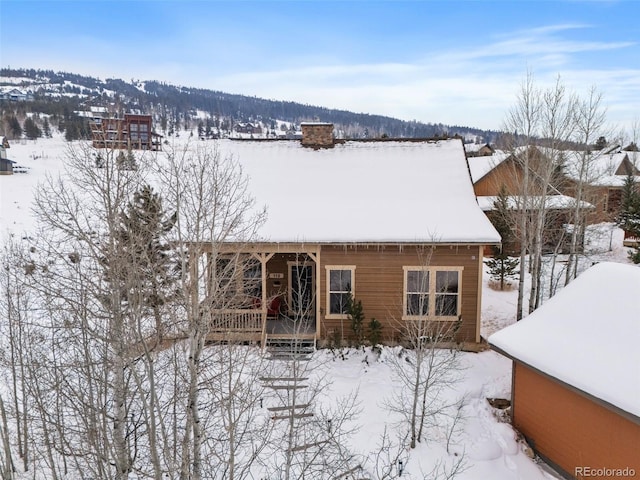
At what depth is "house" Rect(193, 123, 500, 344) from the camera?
13086 mm

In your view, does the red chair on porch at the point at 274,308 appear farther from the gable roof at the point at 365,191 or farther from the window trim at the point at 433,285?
the window trim at the point at 433,285

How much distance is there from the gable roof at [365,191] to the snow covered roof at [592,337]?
11.0 ft

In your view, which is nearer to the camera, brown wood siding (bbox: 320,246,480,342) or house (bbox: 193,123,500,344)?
house (bbox: 193,123,500,344)

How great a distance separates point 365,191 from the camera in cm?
1526

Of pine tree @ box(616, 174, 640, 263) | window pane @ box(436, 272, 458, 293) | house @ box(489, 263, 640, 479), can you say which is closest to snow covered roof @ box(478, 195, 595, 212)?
pine tree @ box(616, 174, 640, 263)

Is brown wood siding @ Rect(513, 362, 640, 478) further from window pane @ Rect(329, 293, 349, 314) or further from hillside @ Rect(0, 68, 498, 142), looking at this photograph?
hillside @ Rect(0, 68, 498, 142)

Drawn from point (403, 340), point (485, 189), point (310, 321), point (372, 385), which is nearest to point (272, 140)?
point (310, 321)

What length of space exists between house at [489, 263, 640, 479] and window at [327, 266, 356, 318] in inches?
198

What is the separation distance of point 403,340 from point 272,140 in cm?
955

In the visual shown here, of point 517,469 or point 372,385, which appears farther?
point 372,385

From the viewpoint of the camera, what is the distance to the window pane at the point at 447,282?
13328 mm

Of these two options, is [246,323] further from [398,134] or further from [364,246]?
[398,134]

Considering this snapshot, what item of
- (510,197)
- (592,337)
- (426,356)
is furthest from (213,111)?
(592,337)

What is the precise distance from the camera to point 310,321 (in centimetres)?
1470
